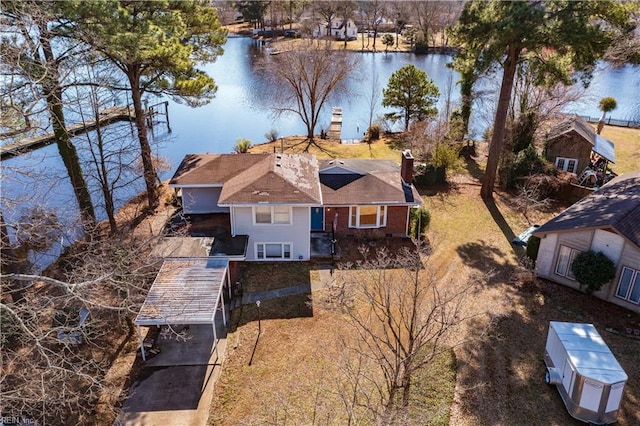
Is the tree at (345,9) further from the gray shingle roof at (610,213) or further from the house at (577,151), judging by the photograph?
the gray shingle roof at (610,213)

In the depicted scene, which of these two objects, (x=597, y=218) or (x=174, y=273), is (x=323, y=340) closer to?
(x=174, y=273)

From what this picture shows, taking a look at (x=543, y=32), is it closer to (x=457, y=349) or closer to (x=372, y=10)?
(x=457, y=349)

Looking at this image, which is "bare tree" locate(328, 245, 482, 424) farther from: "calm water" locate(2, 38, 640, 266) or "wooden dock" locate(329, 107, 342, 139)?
"wooden dock" locate(329, 107, 342, 139)

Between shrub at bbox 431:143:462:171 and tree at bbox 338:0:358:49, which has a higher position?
tree at bbox 338:0:358:49

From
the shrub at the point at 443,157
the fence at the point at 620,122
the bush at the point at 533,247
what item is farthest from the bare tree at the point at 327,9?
the bush at the point at 533,247

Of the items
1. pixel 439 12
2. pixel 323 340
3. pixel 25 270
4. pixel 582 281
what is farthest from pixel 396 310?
pixel 439 12

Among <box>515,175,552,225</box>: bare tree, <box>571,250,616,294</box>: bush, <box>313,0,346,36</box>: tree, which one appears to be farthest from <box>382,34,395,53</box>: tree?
<box>571,250,616,294</box>: bush
